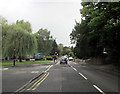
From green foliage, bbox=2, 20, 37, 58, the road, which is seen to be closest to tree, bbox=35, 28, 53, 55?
green foliage, bbox=2, 20, 37, 58

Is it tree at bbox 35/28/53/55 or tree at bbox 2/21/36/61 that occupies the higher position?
tree at bbox 35/28/53/55

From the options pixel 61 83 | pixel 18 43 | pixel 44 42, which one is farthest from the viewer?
pixel 44 42

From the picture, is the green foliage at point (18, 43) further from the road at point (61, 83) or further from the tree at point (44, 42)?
the tree at point (44, 42)

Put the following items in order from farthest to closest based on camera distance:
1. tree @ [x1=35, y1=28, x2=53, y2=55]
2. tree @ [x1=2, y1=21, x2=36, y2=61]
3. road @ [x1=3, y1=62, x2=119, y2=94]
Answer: tree @ [x1=35, y1=28, x2=53, y2=55]
tree @ [x1=2, y1=21, x2=36, y2=61]
road @ [x1=3, y1=62, x2=119, y2=94]

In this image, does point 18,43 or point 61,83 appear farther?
point 18,43

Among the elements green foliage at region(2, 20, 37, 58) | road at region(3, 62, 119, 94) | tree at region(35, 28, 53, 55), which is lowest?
road at region(3, 62, 119, 94)

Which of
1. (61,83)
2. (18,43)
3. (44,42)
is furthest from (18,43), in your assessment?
(44,42)

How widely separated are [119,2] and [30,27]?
4581 centimetres

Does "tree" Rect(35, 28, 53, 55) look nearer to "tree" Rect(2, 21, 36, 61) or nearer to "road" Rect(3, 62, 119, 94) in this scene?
"tree" Rect(2, 21, 36, 61)

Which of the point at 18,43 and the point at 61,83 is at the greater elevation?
the point at 18,43

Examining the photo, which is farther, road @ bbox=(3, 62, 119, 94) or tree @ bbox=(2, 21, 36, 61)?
tree @ bbox=(2, 21, 36, 61)

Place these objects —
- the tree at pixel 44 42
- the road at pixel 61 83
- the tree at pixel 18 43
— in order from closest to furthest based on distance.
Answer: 1. the road at pixel 61 83
2. the tree at pixel 18 43
3. the tree at pixel 44 42

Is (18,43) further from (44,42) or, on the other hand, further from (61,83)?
(44,42)

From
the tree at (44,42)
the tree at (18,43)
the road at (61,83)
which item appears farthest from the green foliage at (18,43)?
the tree at (44,42)
